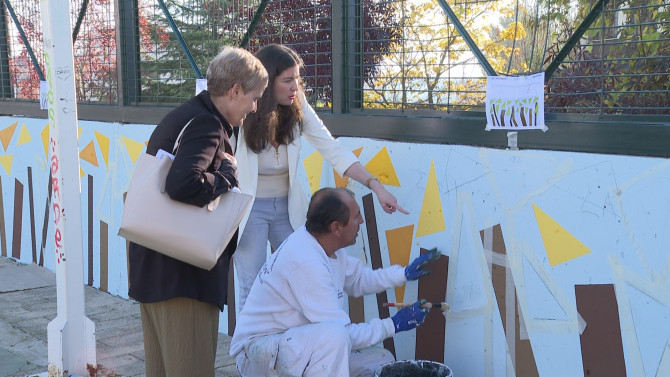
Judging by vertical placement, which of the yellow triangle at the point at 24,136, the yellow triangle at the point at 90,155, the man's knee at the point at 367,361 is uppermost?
the yellow triangle at the point at 24,136

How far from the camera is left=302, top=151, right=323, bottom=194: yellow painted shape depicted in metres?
4.78

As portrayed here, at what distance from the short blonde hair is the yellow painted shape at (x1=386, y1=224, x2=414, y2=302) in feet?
4.83

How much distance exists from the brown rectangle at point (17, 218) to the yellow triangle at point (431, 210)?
483 centimetres

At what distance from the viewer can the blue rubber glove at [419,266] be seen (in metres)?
3.93

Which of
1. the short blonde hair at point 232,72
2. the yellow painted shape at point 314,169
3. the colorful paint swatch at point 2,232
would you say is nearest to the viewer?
the short blonde hair at point 232,72

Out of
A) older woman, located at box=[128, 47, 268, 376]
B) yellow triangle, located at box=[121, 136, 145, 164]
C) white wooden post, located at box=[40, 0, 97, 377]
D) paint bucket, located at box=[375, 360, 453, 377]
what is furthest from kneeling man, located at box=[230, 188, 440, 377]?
yellow triangle, located at box=[121, 136, 145, 164]

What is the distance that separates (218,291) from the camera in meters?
3.22

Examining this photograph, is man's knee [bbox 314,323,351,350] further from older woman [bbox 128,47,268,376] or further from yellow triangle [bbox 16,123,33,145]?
yellow triangle [bbox 16,123,33,145]

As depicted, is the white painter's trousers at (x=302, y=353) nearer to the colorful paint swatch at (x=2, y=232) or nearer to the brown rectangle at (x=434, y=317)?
the brown rectangle at (x=434, y=317)

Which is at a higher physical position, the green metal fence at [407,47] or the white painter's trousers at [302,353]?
the green metal fence at [407,47]

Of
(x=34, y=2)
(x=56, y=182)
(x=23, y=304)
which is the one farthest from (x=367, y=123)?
(x=34, y=2)

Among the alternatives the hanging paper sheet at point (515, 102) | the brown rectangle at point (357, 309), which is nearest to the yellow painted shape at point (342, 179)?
the brown rectangle at point (357, 309)

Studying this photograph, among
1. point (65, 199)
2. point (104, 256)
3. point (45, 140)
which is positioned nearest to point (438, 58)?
point (65, 199)

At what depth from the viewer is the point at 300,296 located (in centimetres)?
359
